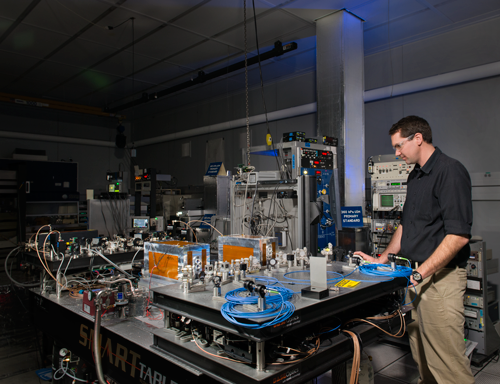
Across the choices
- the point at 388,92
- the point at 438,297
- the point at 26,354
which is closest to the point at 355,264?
the point at 438,297

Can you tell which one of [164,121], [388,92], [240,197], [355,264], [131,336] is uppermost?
[164,121]

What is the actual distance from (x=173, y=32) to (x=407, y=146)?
13.5ft

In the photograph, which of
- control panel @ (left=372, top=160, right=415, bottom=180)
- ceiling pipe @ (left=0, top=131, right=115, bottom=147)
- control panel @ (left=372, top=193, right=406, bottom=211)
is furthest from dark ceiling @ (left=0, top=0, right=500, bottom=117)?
control panel @ (left=372, top=193, right=406, bottom=211)

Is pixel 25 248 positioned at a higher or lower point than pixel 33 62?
lower

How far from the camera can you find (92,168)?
31.7 feet

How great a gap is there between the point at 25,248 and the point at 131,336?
179 centimetres

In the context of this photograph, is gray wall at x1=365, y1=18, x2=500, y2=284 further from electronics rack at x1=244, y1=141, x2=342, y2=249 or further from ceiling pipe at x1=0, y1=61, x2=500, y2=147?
electronics rack at x1=244, y1=141, x2=342, y2=249

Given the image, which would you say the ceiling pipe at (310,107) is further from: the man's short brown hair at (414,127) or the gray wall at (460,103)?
the man's short brown hair at (414,127)

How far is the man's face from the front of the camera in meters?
1.79

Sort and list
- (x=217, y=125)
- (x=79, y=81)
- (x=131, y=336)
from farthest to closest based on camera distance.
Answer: (x=217, y=125), (x=79, y=81), (x=131, y=336)

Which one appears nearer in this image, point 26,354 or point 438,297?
point 438,297

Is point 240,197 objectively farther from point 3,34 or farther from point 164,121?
point 164,121

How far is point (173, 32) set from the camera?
192 inches

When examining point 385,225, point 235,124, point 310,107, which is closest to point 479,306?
point 385,225
